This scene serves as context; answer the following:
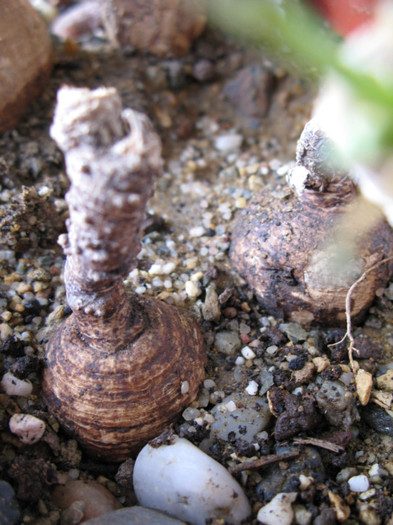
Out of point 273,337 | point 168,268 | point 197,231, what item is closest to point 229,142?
point 197,231

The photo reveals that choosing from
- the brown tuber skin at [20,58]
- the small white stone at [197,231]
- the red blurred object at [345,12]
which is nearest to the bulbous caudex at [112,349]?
the small white stone at [197,231]

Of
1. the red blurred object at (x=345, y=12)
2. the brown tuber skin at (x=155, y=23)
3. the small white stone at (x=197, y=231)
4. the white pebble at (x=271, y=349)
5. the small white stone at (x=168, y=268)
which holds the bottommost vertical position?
the white pebble at (x=271, y=349)

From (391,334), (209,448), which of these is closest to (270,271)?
(391,334)

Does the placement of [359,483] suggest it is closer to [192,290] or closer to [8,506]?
[192,290]

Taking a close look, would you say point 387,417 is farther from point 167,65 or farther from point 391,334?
point 167,65

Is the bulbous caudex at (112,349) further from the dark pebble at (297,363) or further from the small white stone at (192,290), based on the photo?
the dark pebble at (297,363)

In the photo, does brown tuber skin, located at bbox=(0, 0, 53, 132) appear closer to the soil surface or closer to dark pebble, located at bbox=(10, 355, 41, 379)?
the soil surface

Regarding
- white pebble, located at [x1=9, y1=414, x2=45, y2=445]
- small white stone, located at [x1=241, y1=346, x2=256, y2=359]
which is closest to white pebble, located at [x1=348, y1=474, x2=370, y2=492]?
small white stone, located at [x1=241, y1=346, x2=256, y2=359]
